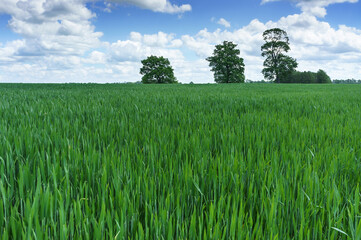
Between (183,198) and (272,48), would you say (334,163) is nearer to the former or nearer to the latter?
(183,198)

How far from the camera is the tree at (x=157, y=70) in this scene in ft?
185

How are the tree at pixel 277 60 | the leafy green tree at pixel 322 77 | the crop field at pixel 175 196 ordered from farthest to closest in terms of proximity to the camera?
1. the leafy green tree at pixel 322 77
2. the tree at pixel 277 60
3. the crop field at pixel 175 196

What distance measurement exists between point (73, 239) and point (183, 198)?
434 millimetres

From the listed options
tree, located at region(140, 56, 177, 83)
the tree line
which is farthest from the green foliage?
tree, located at region(140, 56, 177, 83)

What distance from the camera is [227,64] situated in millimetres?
52156

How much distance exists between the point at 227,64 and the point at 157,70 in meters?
15.5

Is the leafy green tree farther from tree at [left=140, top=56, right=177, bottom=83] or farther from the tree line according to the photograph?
tree at [left=140, top=56, right=177, bottom=83]

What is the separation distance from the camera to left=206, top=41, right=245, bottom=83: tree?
5194 cm

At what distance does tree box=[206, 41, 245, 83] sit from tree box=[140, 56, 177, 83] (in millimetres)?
9322

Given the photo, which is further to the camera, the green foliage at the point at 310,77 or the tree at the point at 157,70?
the green foliage at the point at 310,77

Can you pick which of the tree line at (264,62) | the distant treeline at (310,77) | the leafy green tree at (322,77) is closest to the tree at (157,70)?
the tree line at (264,62)

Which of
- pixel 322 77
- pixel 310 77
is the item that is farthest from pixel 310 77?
pixel 322 77

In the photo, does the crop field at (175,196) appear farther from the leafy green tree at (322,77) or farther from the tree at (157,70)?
the leafy green tree at (322,77)

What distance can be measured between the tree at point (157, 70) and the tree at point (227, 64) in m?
9.32
